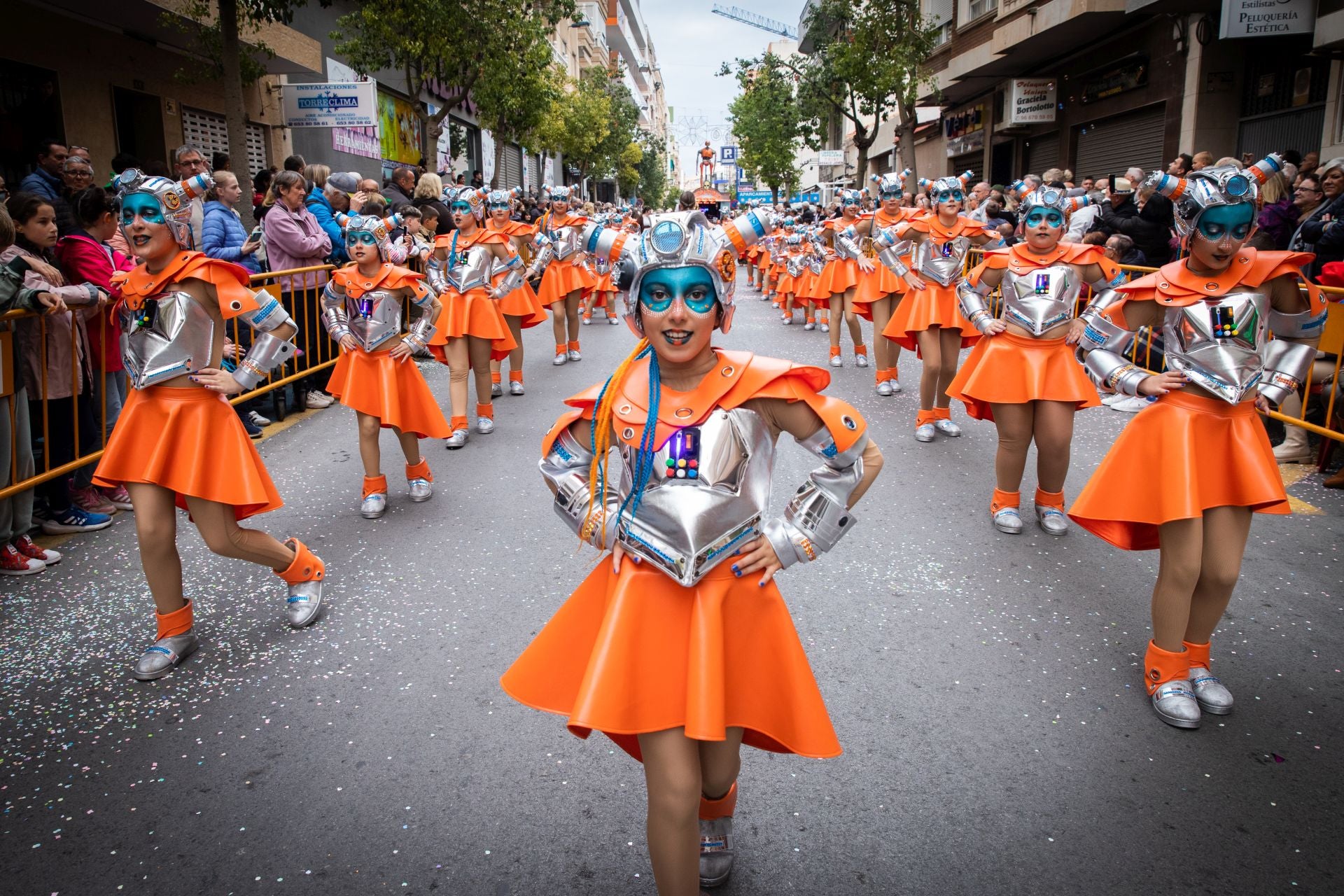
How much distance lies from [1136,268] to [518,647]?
8824 millimetres

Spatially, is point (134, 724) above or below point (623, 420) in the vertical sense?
below

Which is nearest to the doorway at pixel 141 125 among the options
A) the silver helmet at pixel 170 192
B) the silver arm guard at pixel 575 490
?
the silver helmet at pixel 170 192

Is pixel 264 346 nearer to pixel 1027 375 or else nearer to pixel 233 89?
pixel 1027 375

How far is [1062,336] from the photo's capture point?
5633 millimetres

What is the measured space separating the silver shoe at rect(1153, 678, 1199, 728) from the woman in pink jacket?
8.09m

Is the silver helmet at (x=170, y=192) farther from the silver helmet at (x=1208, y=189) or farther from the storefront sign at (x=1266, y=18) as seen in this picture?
the storefront sign at (x=1266, y=18)

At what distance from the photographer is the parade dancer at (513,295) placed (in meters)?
9.23

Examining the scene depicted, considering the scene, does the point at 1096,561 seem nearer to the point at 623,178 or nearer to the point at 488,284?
the point at 488,284

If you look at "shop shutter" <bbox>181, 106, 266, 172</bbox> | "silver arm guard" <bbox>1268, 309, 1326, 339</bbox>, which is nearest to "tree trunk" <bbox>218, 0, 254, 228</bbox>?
"shop shutter" <bbox>181, 106, 266, 172</bbox>

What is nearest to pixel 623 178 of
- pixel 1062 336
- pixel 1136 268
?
pixel 1136 268

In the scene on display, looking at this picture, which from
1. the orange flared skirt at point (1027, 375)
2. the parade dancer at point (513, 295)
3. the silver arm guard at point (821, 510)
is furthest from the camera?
the parade dancer at point (513, 295)

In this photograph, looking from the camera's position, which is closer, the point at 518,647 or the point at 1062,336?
the point at 518,647

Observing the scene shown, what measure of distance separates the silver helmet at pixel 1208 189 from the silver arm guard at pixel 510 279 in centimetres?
605

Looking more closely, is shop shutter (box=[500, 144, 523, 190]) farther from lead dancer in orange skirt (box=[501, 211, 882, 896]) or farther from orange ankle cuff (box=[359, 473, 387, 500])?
lead dancer in orange skirt (box=[501, 211, 882, 896])
